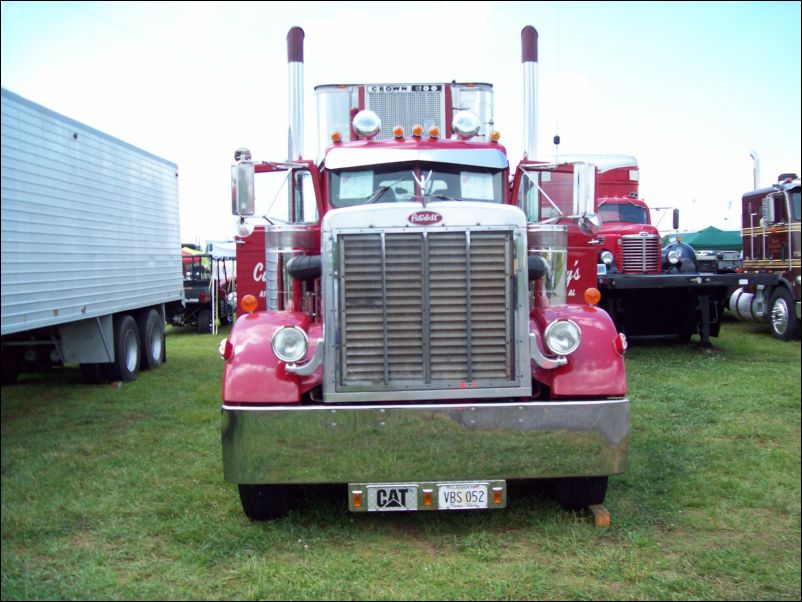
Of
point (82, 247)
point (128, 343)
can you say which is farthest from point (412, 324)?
point (128, 343)

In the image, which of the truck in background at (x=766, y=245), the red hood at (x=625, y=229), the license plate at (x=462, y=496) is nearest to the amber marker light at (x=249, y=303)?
the license plate at (x=462, y=496)

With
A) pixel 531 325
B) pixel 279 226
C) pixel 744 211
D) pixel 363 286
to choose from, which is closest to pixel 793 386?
pixel 531 325

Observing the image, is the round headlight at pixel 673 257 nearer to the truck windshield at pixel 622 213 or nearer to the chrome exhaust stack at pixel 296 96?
the truck windshield at pixel 622 213

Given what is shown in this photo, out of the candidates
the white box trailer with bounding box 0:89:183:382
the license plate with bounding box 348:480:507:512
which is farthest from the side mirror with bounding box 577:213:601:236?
the white box trailer with bounding box 0:89:183:382

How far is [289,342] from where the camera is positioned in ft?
15.8

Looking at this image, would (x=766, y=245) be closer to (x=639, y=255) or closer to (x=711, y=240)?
(x=639, y=255)

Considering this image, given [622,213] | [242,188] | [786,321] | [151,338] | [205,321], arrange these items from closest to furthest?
[786,321]
[242,188]
[151,338]
[622,213]
[205,321]

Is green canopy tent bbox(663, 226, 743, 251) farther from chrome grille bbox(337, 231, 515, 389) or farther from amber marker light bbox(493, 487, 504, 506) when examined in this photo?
amber marker light bbox(493, 487, 504, 506)

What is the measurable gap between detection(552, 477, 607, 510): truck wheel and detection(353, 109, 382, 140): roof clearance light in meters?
3.26

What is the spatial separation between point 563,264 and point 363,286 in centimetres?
200

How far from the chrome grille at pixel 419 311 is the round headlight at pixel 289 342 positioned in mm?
255

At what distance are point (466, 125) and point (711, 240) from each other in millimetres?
17977

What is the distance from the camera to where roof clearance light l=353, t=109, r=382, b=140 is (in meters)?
6.68

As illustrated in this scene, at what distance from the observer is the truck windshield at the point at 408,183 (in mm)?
6379
